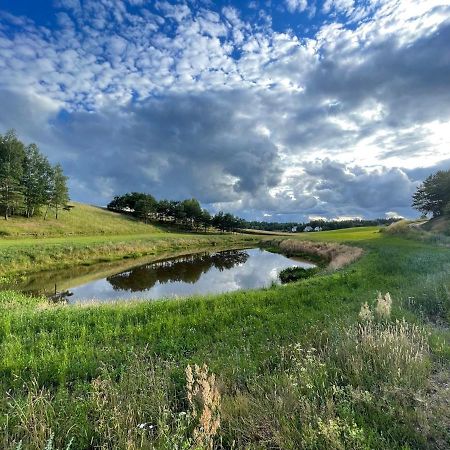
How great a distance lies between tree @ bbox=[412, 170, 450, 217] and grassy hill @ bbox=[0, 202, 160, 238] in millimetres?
77520

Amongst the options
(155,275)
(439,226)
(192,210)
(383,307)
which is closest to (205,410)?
(383,307)

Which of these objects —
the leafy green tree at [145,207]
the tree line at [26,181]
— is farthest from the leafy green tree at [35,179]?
the leafy green tree at [145,207]

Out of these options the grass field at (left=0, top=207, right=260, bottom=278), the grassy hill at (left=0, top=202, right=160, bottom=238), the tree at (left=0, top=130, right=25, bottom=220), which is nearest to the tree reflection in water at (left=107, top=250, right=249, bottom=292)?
the grass field at (left=0, top=207, right=260, bottom=278)

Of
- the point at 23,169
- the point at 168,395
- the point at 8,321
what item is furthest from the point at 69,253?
the point at 23,169

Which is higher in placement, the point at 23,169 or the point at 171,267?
the point at 23,169

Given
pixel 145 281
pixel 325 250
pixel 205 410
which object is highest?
pixel 205 410

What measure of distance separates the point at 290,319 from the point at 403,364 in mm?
4928

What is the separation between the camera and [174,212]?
12406 cm

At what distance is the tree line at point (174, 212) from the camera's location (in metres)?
119

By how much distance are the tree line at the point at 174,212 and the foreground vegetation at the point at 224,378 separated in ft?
349

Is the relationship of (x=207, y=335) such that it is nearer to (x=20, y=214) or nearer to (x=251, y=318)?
(x=251, y=318)

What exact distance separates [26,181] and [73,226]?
589 inches

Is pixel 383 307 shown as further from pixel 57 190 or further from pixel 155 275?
pixel 57 190

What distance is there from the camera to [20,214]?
68688 mm
